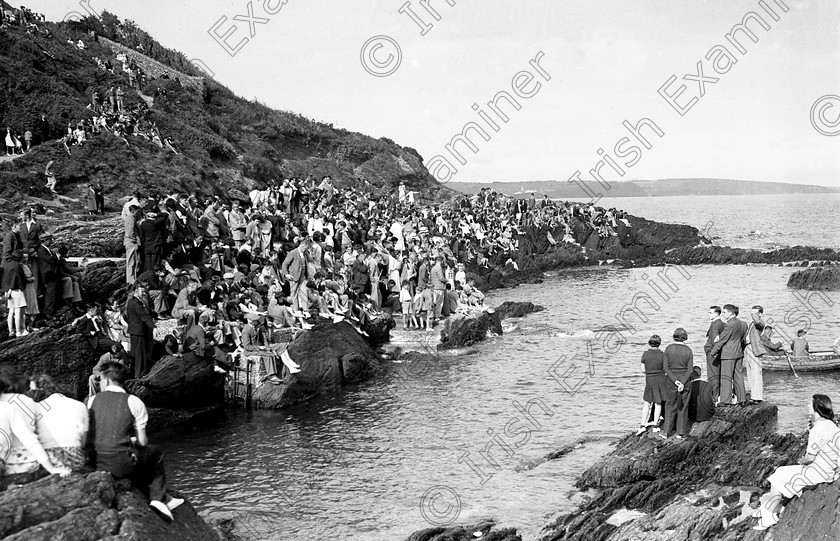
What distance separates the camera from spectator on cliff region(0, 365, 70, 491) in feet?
25.5

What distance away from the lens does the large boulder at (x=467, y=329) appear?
2730cm

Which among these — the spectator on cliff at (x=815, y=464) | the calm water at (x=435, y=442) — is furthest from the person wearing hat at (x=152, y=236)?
the spectator on cliff at (x=815, y=464)

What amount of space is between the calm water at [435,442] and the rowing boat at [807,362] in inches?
13.0

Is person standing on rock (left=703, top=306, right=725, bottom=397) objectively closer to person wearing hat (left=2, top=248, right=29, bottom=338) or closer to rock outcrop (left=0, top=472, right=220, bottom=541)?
rock outcrop (left=0, top=472, right=220, bottom=541)

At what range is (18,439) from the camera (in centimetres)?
803

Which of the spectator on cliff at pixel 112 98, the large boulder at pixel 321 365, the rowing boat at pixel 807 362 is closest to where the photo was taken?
the large boulder at pixel 321 365

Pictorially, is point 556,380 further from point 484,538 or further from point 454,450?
point 484,538

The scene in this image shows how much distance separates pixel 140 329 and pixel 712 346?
12.8 m

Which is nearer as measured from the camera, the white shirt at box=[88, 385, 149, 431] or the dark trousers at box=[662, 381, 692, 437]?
the white shirt at box=[88, 385, 149, 431]

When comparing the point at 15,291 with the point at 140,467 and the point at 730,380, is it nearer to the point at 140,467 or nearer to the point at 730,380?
the point at 140,467

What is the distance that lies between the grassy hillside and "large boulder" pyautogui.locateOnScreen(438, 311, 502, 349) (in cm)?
1371

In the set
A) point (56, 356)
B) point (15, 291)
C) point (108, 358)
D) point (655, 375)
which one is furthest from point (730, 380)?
point (15, 291)

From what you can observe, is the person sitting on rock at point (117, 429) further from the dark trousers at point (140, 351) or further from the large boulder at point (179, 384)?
the dark trousers at point (140, 351)

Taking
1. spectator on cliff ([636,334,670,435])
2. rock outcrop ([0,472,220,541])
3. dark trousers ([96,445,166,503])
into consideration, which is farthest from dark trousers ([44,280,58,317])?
spectator on cliff ([636,334,670,435])
